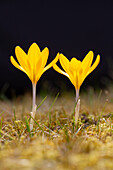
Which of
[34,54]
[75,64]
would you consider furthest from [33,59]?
[75,64]

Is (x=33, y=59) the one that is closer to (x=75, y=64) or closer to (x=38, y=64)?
(x=38, y=64)

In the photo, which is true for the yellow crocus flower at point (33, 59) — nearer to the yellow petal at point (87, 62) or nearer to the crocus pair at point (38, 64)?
the crocus pair at point (38, 64)

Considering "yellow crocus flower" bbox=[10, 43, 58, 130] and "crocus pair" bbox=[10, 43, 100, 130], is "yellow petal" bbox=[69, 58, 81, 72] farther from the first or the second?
"yellow crocus flower" bbox=[10, 43, 58, 130]

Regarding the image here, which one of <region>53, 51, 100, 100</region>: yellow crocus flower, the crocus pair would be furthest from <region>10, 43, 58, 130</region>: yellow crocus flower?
<region>53, 51, 100, 100</region>: yellow crocus flower

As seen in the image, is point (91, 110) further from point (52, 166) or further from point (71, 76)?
point (52, 166)

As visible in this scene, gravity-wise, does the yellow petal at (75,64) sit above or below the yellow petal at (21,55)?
below

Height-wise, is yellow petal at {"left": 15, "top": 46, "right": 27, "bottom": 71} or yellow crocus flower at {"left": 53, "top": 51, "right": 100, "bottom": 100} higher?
yellow petal at {"left": 15, "top": 46, "right": 27, "bottom": 71}

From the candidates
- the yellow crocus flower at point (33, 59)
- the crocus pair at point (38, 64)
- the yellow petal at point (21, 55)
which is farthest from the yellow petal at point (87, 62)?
the yellow petal at point (21, 55)

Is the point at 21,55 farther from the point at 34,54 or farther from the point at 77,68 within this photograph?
the point at 77,68

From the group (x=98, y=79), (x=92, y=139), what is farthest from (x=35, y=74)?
(x=98, y=79)

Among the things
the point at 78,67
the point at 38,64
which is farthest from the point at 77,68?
the point at 38,64

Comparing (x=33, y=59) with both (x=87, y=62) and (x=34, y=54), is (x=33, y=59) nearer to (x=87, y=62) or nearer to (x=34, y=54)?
(x=34, y=54)
